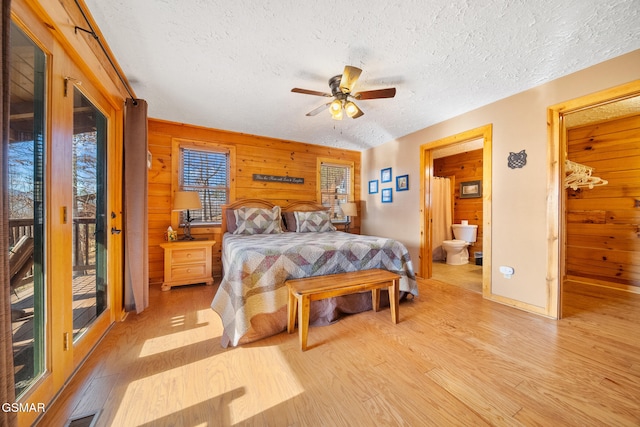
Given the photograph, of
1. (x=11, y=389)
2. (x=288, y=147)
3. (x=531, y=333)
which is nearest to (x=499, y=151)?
(x=531, y=333)

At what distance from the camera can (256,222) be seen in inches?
130

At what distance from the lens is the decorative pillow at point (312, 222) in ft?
11.7

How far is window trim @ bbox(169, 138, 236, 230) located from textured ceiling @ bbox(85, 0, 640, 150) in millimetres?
783

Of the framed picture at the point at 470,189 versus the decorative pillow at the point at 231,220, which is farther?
the framed picture at the point at 470,189

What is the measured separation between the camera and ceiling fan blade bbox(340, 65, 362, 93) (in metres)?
1.81

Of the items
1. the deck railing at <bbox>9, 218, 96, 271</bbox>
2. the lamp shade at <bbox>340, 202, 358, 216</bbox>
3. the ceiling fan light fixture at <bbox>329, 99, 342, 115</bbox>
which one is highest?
the ceiling fan light fixture at <bbox>329, 99, 342, 115</bbox>

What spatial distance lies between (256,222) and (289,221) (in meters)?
0.64

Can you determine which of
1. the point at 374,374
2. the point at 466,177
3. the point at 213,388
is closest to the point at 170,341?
the point at 213,388

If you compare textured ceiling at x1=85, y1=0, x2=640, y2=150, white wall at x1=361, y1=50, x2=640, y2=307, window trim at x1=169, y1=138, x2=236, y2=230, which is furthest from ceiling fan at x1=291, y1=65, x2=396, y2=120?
window trim at x1=169, y1=138, x2=236, y2=230

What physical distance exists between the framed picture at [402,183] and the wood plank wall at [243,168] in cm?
106

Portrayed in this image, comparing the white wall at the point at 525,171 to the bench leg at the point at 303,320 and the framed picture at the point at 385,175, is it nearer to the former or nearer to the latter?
the framed picture at the point at 385,175

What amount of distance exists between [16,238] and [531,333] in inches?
133

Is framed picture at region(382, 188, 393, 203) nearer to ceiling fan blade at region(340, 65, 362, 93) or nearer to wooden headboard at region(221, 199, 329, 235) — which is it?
wooden headboard at region(221, 199, 329, 235)

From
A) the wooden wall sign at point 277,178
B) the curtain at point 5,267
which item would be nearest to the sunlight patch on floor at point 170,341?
the curtain at point 5,267
